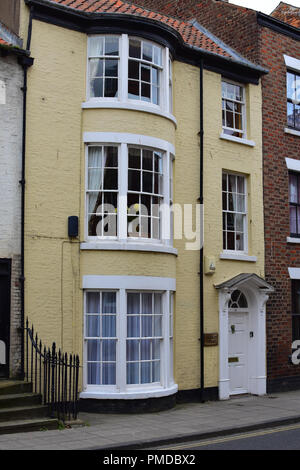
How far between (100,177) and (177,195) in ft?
7.01

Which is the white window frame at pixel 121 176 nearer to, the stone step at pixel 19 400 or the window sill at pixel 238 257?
the window sill at pixel 238 257

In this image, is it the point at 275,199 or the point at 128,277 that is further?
the point at 275,199

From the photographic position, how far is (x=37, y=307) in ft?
39.0

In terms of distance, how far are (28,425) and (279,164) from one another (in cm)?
996

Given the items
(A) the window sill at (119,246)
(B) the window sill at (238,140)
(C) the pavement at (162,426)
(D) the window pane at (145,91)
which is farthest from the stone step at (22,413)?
(B) the window sill at (238,140)

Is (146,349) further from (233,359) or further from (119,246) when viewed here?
(233,359)

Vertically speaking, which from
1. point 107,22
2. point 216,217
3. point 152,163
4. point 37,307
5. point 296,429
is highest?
point 107,22

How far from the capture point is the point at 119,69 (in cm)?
1308

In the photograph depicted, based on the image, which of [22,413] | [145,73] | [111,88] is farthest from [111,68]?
[22,413]

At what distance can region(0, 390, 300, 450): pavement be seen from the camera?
9.44 m

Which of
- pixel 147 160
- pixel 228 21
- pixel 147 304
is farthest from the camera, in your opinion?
pixel 228 21
